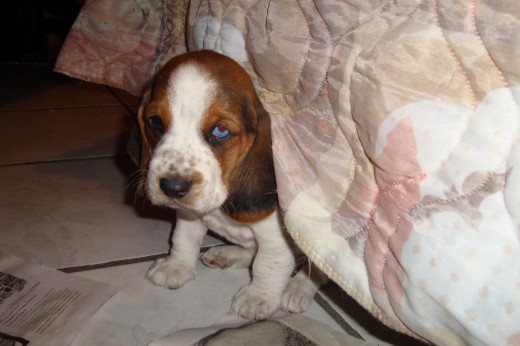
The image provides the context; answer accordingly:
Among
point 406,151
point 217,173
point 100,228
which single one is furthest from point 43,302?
point 406,151

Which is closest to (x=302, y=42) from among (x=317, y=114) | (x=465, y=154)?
(x=317, y=114)

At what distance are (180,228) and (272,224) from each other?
33 centimetres

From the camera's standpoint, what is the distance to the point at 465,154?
893mm

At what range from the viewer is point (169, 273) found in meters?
1.62

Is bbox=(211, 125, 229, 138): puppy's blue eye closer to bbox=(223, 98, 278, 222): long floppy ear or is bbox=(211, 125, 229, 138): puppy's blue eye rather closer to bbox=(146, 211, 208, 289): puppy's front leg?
bbox=(223, 98, 278, 222): long floppy ear

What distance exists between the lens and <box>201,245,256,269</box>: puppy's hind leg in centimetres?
176

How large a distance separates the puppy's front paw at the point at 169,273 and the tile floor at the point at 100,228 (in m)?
0.02

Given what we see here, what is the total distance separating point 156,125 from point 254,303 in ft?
1.88

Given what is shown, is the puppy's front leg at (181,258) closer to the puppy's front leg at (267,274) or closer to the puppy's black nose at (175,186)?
the puppy's front leg at (267,274)

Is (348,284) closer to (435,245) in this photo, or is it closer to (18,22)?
(435,245)

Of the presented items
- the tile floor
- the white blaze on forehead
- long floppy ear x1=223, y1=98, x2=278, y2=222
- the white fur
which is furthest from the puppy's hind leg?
the white blaze on forehead

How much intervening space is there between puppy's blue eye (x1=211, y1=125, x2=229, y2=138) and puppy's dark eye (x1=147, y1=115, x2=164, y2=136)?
14cm

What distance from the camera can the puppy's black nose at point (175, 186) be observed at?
1311 millimetres

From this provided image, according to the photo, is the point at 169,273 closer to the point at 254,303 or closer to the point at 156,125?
the point at 254,303
